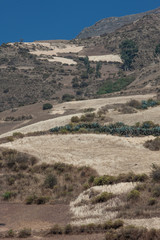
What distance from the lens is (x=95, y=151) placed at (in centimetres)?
2934

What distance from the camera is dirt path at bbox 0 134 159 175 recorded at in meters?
25.5

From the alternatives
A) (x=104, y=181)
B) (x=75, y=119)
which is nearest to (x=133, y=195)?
(x=104, y=181)

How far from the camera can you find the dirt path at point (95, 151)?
83.5ft

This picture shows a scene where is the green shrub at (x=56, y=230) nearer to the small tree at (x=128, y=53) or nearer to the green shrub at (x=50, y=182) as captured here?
→ the green shrub at (x=50, y=182)

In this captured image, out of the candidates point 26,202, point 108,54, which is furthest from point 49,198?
point 108,54

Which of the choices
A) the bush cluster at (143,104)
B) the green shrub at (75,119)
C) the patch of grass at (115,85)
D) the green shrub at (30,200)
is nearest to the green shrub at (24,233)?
the green shrub at (30,200)

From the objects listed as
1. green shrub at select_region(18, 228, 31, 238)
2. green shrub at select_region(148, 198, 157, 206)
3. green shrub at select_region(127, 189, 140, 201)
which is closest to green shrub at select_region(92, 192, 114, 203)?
green shrub at select_region(127, 189, 140, 201)

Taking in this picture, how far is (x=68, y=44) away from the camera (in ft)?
522

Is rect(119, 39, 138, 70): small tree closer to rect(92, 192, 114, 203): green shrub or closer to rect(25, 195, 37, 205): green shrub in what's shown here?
rect(25, 195, 37, 205): green shrub

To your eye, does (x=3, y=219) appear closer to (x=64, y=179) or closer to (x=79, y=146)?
(x=64, y=179)

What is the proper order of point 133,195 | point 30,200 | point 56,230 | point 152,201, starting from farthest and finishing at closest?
point 30,200 → point 133,195 → point 152,201 → point 56,230

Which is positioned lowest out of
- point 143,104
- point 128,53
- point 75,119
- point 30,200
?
Answer: point 30,200

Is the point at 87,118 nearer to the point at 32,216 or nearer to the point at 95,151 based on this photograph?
the point at 95,151

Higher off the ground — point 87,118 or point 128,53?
point 128,53
